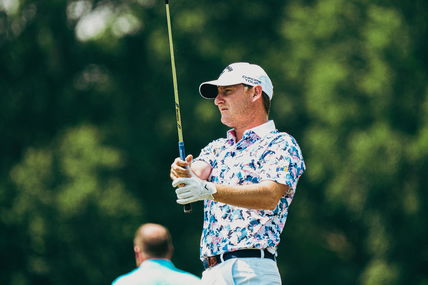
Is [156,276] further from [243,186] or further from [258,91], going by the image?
[243,186]

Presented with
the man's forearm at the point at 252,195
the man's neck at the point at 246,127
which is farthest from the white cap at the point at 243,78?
the man's forearm at the point at 252,195

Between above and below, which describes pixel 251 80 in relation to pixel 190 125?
above

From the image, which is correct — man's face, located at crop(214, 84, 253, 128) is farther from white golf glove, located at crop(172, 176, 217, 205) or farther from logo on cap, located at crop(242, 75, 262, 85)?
white golf glove, located at crop(172, 176, 217, 205)

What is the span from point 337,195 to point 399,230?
2.17 meters

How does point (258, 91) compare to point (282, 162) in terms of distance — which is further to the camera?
point (258, 91)

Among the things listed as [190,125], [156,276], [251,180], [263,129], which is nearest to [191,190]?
[251,180]

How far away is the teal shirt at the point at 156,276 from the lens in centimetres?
760

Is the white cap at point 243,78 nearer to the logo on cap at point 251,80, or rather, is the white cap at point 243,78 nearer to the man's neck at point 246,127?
the logo on cap at point 251,80

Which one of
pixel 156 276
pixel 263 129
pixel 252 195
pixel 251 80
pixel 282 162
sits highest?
pixel 251 80

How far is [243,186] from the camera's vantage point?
5.71 metres

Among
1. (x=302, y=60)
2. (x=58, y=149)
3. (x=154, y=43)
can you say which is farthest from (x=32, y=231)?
(x=302, y=60)

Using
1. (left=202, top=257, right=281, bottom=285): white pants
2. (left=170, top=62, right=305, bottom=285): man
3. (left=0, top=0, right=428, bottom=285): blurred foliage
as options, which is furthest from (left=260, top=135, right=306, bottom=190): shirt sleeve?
(left=0, top=0, right=428, bottom=285): blurred foliage

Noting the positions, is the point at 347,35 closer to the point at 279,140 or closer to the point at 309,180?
the point at 309,180

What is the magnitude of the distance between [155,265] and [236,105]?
74.7 inches
